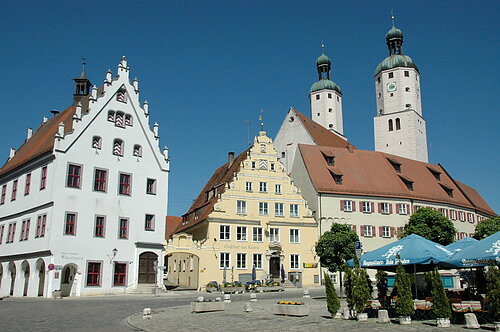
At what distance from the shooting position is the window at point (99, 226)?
40.5m

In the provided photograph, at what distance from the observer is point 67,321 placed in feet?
65.2

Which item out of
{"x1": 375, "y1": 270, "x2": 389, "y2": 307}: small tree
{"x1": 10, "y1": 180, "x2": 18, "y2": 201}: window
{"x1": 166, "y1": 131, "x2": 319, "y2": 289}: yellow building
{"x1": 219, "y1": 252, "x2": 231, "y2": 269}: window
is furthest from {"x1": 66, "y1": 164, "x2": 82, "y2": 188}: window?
{"x1": 375, "y1": 270, "x2": 389, "y2": 307}: small tree

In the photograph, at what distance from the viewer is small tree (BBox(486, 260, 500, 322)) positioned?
15.5 m

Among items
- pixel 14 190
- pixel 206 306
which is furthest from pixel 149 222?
pixel 206 306

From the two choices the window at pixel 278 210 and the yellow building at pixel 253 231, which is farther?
the window at pixel 278 210

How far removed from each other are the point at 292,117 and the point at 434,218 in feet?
97.3

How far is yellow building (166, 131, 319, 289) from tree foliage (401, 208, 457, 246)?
9750 mm

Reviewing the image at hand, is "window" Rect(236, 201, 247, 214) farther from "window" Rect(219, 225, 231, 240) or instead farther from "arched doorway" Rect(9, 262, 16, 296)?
"arched doorway" Rect(9, 262, 16, 296)

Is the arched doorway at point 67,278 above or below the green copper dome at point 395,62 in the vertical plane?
below

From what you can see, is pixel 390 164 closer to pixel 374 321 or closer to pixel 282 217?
pixel 282 217

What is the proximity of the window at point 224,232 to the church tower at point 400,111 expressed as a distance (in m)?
44.2

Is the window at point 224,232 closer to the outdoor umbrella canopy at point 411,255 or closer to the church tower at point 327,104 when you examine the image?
the outdoor umbrella canopy at point 411,255

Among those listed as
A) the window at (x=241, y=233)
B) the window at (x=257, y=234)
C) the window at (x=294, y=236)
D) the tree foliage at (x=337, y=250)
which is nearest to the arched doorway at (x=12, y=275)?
the window at (x=241, y=233)

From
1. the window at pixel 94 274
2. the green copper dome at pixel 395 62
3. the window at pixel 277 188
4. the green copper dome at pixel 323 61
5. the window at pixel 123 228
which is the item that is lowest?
the window at pixel 94 274
